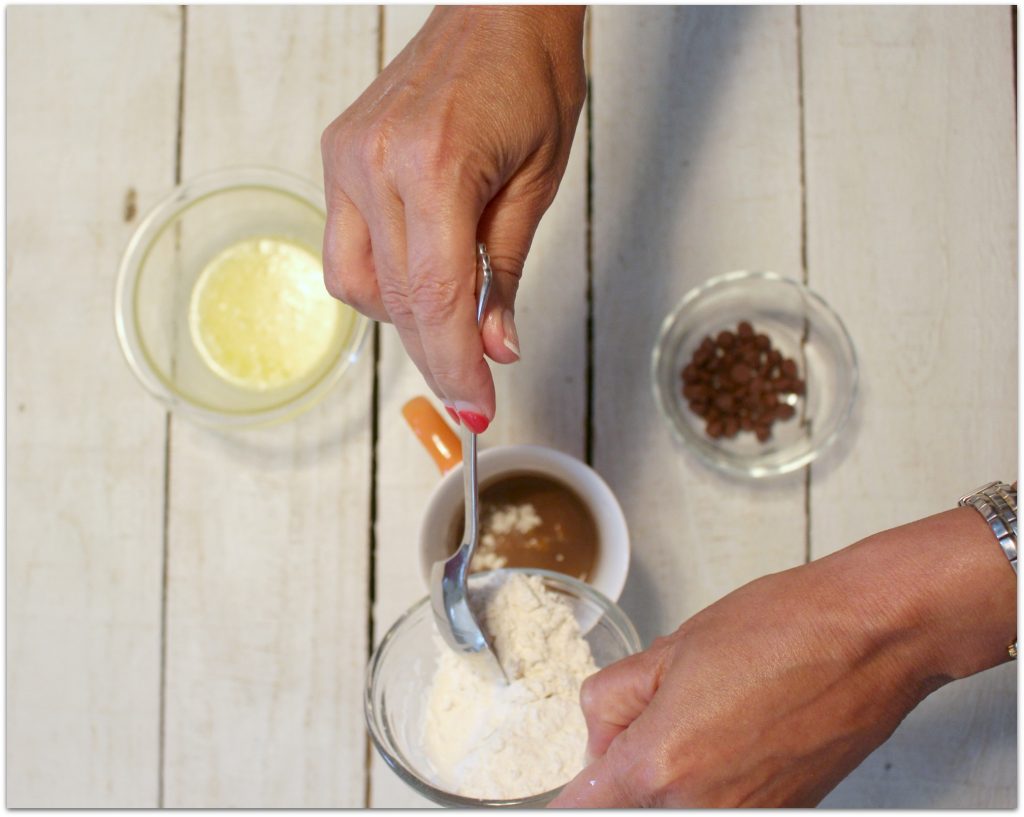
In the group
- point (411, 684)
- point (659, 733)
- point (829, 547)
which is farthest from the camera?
point (829, 547)

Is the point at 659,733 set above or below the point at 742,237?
below

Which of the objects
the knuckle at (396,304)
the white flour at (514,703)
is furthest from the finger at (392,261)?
the white flour at (514,703)

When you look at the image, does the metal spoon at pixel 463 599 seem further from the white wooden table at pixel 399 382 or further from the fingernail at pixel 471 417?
the white wooden table at pixel 399 382

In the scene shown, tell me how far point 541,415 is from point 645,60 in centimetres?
41

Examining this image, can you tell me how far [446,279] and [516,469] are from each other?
31 centimetres

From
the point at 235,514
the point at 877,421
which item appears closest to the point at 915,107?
the point at 877,421

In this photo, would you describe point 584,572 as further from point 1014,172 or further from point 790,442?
point 1014,172

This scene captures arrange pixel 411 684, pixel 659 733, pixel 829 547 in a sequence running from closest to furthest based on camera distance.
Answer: pixel 659 733
pixel 411 684
pixel 829 547

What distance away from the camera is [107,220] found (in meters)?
1.02

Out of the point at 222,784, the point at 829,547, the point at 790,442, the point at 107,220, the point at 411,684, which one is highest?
the point at 107,220

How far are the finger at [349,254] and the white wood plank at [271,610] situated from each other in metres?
0.28

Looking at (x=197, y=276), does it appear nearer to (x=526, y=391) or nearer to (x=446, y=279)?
(x=526, y=391)

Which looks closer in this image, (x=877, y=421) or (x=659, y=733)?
(x=659, y=733)

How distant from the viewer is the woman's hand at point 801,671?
611 mm
